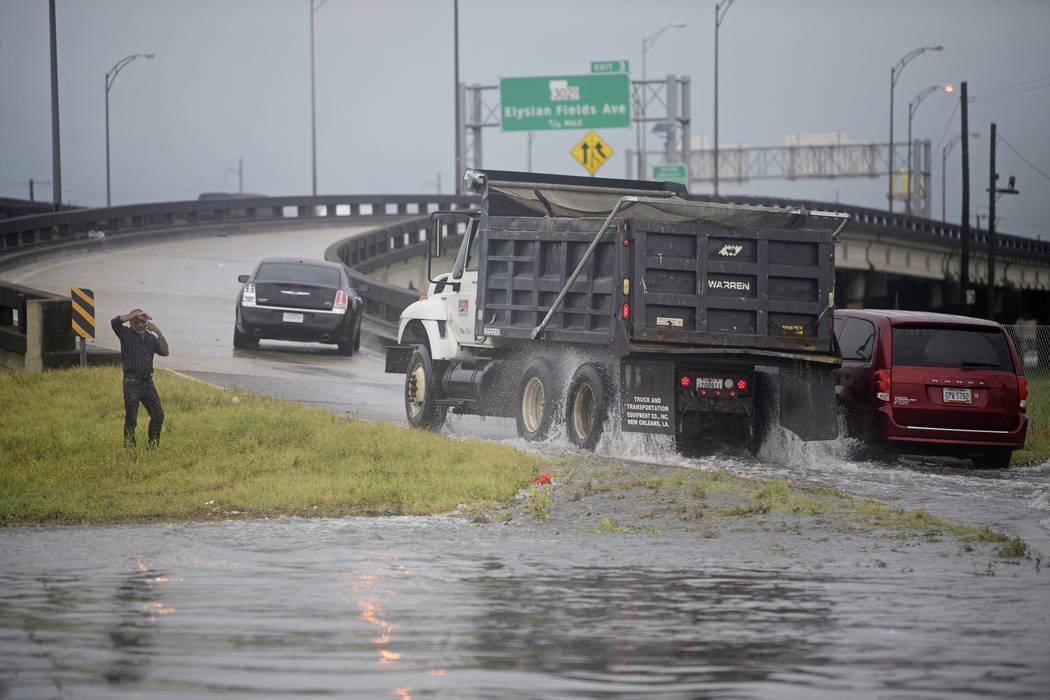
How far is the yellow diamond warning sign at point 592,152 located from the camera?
42531mm

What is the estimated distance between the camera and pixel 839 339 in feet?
57.0

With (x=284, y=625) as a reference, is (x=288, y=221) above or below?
above

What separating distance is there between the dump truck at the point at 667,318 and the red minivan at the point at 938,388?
2.35ft

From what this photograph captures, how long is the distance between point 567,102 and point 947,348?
47061 mm

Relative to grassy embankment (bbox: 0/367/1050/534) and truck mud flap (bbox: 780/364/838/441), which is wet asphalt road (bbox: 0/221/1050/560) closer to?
truck mud flap (bbox: 780/364/838/441)

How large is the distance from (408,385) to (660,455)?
439 cm

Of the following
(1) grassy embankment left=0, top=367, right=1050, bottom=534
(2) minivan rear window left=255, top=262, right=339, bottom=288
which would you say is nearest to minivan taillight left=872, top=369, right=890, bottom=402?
(1) grassy embankment left=0, top=367, right=1050, bottom=534

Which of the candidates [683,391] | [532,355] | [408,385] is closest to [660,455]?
[683,391]

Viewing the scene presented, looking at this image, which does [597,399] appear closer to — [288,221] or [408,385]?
[408,385]

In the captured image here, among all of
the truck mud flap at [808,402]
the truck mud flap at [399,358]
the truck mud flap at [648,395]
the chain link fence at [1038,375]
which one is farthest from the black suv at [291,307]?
the truck mud flap at [808,402]

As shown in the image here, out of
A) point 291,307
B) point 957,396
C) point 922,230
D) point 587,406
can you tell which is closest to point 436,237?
point 587,406

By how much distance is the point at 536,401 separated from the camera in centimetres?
1723

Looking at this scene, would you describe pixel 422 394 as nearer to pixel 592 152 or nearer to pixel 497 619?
pixel 497 619

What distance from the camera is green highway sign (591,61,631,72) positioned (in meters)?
61.5
